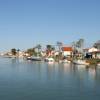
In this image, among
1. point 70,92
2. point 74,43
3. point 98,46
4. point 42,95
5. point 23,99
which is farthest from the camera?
point 74,43

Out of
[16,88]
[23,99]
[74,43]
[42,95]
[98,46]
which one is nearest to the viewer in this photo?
[23,99]

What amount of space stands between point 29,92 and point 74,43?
116 meters

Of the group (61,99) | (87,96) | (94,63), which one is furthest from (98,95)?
(94,63)

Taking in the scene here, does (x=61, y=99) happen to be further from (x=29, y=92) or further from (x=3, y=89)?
(x=3, y=89)

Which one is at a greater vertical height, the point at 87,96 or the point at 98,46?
the point at 98,46

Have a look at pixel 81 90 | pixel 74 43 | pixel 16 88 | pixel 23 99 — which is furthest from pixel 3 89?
pixel 74 43

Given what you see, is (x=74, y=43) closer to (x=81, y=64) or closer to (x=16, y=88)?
(x=81, y=64)

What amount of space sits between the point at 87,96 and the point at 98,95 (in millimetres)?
1575

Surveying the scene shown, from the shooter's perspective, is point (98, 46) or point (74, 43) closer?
point (98, 46)

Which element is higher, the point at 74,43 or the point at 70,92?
the point at 74,43

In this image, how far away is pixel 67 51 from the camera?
6545 inches

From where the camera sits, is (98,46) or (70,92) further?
(98,46)

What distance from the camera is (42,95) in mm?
35844

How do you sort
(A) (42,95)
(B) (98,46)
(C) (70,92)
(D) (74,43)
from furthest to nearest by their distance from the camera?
(D) (74,43)
(B) (98,46)
(C) (70,92)
(A) (42,95)
